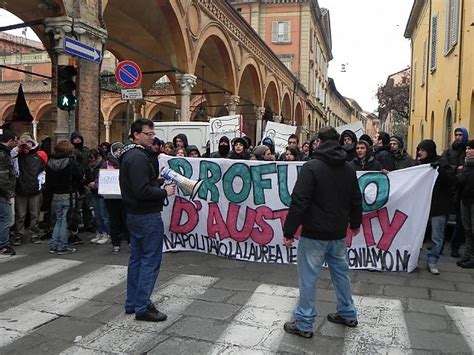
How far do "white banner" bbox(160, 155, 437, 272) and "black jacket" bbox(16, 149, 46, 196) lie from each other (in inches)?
88.2

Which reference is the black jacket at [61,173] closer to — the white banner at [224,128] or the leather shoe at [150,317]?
the leather shoe at [150,317]

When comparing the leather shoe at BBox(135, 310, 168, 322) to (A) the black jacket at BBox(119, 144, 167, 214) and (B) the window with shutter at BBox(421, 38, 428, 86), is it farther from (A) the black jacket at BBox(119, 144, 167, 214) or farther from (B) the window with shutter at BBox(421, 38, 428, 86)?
(B) the window with shutter at BBox(421, 38, 428, 86)

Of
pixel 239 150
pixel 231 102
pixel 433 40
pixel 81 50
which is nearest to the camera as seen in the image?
pixel 239 150

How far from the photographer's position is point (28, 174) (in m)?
7.79

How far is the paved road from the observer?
13.0 ft

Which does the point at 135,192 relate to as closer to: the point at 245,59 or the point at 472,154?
the point at 472,154

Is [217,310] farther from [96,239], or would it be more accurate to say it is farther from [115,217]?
[96,239]

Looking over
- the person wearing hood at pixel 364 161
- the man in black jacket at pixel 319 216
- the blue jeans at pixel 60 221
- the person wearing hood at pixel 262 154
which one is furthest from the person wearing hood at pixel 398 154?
the blue jeans at pixel 60 221

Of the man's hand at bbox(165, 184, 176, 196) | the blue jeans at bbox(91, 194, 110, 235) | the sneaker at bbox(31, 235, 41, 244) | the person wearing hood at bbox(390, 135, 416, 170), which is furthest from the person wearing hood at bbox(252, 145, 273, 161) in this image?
the sneaker at bbox(31, 235, 41, 244)

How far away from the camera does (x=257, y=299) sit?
5.16 metres

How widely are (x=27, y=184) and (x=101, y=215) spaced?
51.6 inches

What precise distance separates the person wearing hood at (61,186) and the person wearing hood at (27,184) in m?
0.60

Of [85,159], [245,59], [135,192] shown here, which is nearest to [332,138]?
[135,192]

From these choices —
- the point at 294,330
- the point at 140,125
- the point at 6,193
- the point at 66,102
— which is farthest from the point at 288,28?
the point at 294,330
